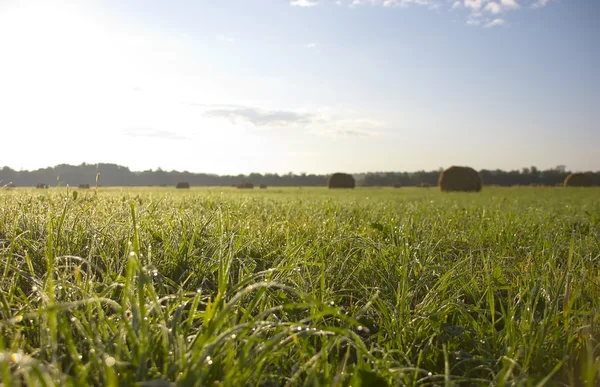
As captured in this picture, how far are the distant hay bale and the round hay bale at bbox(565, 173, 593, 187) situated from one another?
26.8m

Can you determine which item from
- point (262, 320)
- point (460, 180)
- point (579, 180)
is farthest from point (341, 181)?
point (262, 320)

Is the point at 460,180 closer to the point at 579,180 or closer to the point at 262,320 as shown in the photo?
the point at 579,180

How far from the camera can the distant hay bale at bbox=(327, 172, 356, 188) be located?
42.5 m

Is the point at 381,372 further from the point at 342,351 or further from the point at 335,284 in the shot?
the point at 335,284

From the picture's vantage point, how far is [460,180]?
34344 millimetres

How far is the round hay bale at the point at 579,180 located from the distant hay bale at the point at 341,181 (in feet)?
87.8

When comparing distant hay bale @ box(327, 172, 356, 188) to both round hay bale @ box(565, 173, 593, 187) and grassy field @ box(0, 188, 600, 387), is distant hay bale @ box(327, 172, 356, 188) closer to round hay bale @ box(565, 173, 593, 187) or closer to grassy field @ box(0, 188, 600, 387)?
round hay bale @ box(565, 173, 593, 187)

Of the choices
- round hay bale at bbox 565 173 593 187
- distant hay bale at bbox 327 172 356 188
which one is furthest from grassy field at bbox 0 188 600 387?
round hay bale at bbox 565 173 593 187

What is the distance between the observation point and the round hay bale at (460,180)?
33844 millimetres

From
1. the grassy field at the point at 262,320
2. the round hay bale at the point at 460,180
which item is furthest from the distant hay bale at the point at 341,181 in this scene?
the grassy field at the point at 262,320

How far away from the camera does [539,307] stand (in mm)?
1912

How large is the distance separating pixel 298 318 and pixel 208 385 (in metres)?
0.58

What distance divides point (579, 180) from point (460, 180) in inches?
881

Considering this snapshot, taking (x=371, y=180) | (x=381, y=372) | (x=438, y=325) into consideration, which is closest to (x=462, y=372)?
(x=438, y=325)
